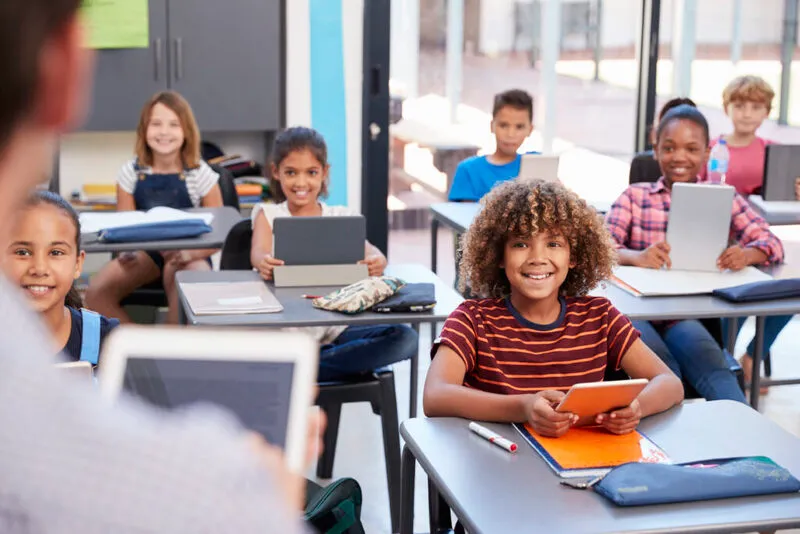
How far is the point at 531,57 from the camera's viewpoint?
536cm

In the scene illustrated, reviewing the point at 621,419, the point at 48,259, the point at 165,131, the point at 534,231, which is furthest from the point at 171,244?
the point at 621,419

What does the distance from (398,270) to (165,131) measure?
1407 millimetres

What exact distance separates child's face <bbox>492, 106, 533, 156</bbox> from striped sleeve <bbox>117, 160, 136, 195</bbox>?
1492 millimetres

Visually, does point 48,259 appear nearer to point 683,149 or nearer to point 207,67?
point 683,149

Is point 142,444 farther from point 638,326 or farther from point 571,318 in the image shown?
point 638,326

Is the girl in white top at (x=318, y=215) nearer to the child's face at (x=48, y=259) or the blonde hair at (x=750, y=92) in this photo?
the child's face at (x=48, y=259)

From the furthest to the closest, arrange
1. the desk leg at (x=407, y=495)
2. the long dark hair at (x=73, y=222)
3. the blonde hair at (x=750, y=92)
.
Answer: the blonde hair at (x=750, y=92) < the long dark hair at (x=73, y=222) < the desk leg at (x=407, y=495)

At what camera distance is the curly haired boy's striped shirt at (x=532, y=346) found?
228 cm

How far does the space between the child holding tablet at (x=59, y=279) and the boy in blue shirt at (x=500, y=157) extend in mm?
2168

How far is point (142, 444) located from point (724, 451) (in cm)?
177

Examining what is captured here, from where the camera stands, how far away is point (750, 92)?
4695 millimetres

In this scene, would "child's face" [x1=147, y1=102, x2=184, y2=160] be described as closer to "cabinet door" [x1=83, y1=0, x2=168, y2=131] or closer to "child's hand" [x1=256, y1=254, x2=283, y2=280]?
"cabinet door" [x1=83, y1=0, x2=168, y2=131]

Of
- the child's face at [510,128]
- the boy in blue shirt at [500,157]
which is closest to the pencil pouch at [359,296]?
the boy in blue shirt at [500,157]

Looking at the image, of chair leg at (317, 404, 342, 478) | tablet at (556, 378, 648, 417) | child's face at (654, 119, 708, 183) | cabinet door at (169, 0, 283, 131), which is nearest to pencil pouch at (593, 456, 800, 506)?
tablet at (556, 378, 648, 417)
